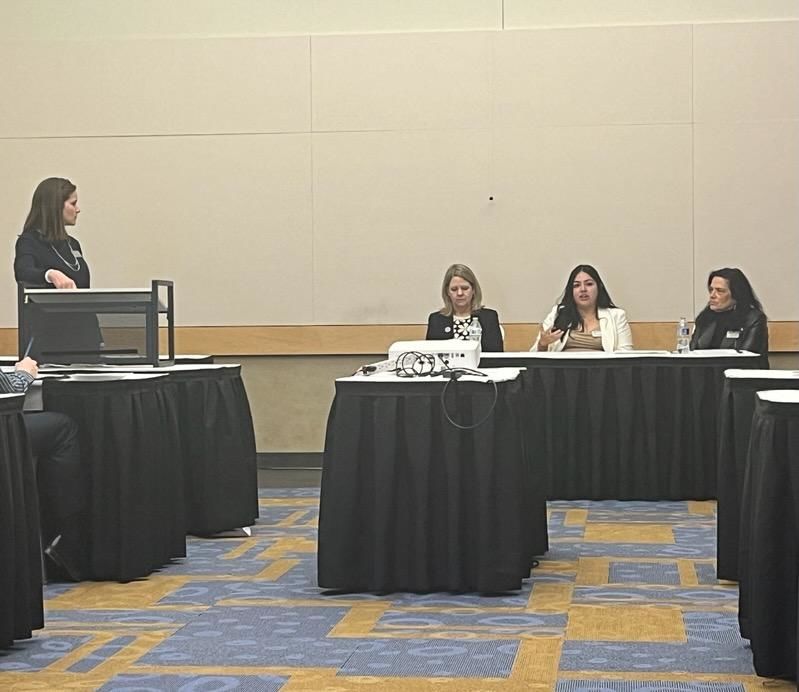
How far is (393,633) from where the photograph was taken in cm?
388

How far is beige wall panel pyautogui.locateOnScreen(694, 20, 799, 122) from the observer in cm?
809

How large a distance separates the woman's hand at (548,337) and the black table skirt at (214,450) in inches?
82.1

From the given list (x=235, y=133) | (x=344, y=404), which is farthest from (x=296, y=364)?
→ (x=344, y=404)

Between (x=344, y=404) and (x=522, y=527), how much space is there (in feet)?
2.38

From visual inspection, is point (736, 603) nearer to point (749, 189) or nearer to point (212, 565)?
point (212, 565)

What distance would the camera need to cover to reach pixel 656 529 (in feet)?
19.4

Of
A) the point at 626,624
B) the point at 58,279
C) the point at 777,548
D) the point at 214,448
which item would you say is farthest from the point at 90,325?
the point at 777,548

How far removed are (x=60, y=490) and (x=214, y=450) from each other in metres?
1.08

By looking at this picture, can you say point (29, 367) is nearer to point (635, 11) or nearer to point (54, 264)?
point (54, 264)

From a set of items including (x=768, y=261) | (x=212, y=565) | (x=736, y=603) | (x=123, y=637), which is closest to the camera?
(x=123, y=637)

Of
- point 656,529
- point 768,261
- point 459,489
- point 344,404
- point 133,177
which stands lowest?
point 656,529

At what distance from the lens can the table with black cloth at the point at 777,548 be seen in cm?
319

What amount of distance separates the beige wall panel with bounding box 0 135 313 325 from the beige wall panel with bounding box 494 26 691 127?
1.37m

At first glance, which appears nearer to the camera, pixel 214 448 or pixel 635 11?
pixel 214 448
